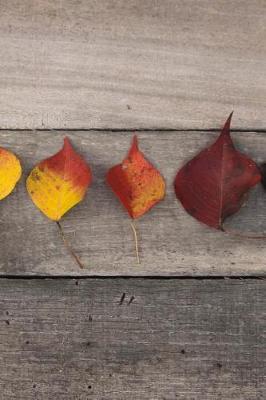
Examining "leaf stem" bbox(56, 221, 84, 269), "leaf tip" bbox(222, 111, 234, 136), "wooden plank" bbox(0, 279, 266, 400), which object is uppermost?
"leaf tip" bbox(222, 111, 234, 136)

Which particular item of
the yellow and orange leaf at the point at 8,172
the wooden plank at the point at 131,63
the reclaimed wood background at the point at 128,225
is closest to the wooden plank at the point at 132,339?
the reclaimed wood background at the point at 128,225

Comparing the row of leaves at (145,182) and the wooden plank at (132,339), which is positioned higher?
the row of leaves at (145,182)

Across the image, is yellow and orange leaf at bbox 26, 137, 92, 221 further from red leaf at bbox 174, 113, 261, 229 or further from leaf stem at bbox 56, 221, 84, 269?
red leaf at bbox 174, 113, 261, 229

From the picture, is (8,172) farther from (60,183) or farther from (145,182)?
(145,182)

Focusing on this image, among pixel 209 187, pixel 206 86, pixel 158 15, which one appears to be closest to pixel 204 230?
pixel 209 187

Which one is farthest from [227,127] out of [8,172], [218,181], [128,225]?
[8,172]

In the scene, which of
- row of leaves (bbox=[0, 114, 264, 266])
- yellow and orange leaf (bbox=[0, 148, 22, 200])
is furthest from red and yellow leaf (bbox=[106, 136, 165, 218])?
yellow and orange leaf (bbox=[0, 148, 22, 200])

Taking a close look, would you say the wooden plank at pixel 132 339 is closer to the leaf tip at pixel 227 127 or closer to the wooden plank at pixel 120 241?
the wooden plank at pixel 120 241

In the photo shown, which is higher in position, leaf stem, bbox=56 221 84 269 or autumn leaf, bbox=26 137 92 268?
autumn leaf, bbox=26 137 92 268
